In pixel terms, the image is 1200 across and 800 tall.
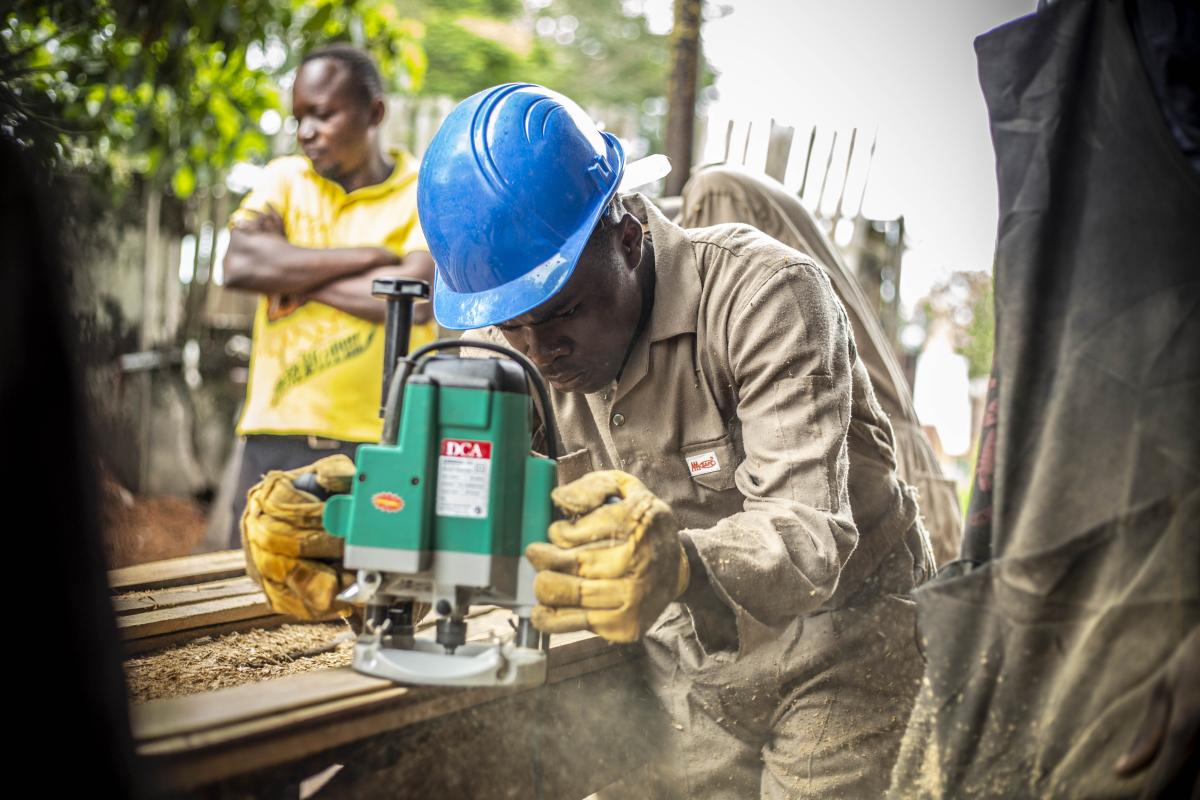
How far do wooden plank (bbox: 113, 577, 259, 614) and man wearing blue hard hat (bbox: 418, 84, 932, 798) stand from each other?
2.55 ft

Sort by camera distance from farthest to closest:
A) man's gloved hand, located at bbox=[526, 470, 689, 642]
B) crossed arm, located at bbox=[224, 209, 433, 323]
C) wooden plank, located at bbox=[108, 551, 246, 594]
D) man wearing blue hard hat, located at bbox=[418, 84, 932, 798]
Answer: crossed arm, located at bbox=[224, 209, 433, 323], wooden plank, located at bbox=[108, 551, 246, 594], man wearing blue hard hat, located at bbox=[418, 84, 932, 798], man's gloved hand, located at bbox=[526, 470, 689, 642]

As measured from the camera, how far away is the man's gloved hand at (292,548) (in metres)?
1.41

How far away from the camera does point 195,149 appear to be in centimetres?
478

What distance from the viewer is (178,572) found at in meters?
2.06

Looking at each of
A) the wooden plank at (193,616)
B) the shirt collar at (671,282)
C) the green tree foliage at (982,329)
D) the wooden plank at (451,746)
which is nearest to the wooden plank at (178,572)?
the wooden plank at (193,616)

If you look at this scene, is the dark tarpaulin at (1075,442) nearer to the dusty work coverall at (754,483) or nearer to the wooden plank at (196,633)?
the dusty work coverall at (754,483)

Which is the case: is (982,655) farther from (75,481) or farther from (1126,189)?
(75,481)

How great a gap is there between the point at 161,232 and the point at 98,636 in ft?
17.6

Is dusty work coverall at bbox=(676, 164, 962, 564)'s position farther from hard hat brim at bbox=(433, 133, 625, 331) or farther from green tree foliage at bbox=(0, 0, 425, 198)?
green tree foliage at bbox=(0, 0, 425, 198)

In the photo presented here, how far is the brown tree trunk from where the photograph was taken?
11.4ft

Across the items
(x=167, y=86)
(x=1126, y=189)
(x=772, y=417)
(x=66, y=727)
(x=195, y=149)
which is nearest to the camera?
(x=66, y=727)

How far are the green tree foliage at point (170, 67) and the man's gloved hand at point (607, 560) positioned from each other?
5.83 feet

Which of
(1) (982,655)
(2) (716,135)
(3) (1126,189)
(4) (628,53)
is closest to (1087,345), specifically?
(3) (1126,189)

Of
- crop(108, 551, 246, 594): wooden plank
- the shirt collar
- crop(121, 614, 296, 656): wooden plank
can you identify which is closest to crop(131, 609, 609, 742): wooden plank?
crop(121, 614, 296, 656): wooden plank
